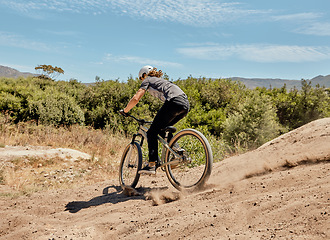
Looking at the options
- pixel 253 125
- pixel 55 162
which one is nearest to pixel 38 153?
pixel 55 162

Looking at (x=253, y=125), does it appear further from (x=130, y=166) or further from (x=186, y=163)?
(x=186, y=163)

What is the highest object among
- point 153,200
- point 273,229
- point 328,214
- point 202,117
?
point 202,117

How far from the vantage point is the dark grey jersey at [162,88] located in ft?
16.3

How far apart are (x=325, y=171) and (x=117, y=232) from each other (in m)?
2.73

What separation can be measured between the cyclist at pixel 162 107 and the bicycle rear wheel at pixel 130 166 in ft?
1.23

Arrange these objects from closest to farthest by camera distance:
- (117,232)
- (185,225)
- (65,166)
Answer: (185,225), (117,232), (65,166)

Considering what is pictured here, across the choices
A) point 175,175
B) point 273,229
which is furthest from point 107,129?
point 273,229

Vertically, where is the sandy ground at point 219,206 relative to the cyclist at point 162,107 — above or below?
below

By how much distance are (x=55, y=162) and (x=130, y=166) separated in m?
4.18

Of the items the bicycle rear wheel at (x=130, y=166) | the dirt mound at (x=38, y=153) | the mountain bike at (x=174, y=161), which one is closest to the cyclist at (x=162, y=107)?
the mountain bike at (x=174, y=161)

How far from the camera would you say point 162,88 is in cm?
505

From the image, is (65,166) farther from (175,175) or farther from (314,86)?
(314,86)

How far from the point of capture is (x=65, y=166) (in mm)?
8992

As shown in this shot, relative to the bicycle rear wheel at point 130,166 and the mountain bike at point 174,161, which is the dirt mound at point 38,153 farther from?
the mountain bike at point 174,161
